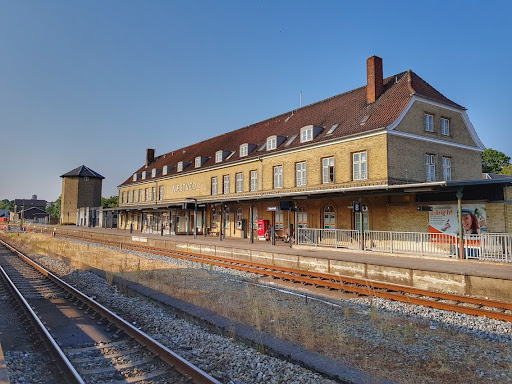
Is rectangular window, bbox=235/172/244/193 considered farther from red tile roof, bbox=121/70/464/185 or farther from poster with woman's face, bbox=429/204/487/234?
poster with woman's face, bbox=429/204/487/234

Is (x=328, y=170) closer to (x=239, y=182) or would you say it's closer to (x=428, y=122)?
(x=428, y=122)

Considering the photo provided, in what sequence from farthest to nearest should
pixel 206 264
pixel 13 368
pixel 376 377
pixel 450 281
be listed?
pixel 206 264 < pixel 450 281 < pixel 13 368 < pixel 376 377

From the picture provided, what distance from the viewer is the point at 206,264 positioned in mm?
17172

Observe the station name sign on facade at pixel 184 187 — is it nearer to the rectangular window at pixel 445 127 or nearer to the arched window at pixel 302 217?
the arched window at pixel 302 217

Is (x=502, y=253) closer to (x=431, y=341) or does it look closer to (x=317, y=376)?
(x=431, y=341)

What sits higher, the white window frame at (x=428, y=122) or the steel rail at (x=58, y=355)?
the white window frame at (x=428, y=122)

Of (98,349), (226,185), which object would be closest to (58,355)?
(98,349)

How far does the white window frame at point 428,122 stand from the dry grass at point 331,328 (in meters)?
17.3

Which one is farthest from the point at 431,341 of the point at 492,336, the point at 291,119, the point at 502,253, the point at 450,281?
the point at 291,119

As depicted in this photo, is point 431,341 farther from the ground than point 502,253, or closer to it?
closer to it

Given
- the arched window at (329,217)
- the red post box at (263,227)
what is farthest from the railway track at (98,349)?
the red post box at (263,227)

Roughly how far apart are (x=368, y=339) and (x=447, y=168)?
2061cm

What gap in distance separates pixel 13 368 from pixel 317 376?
4.39m

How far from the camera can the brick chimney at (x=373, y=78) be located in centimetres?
2417
